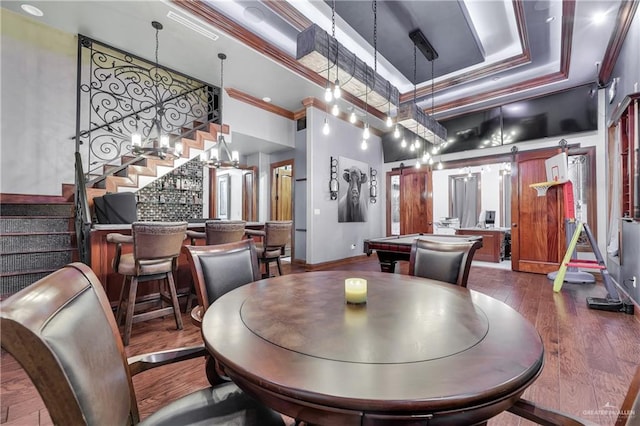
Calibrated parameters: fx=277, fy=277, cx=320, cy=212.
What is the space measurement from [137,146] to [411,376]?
4109 millimetres

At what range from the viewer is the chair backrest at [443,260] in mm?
1754

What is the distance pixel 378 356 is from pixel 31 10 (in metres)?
5.24

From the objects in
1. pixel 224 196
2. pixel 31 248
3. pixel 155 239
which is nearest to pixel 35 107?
pixel 31 248

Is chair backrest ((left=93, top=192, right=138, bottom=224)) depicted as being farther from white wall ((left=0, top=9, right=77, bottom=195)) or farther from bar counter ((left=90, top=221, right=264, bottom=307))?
white wall ((left=0, top=9, right=77, bottom=195))

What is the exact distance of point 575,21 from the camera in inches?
125

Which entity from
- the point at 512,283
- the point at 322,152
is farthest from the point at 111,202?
the point at 512,283

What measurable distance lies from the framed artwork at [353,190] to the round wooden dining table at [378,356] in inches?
203

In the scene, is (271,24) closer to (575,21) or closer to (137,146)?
(137,146)

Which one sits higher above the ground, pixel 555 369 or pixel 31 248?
pixel 31 248

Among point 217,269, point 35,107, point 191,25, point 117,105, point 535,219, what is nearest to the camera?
point 217,269

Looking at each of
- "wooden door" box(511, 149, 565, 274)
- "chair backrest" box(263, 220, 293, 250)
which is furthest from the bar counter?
"wooden door" box(511, 149, 565, 274)

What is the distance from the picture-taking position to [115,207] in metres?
3.77

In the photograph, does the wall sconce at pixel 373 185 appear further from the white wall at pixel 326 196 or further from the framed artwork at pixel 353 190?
the white wall at pixel 326 196

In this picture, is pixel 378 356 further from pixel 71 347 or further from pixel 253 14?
pixel 253 14
